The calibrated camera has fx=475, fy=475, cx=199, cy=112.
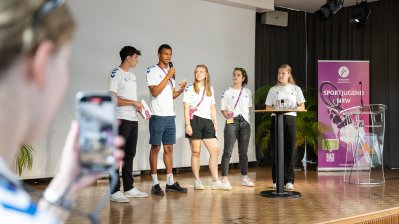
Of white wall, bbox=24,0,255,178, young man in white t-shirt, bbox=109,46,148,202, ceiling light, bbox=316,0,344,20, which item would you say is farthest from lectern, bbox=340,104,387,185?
young man in white t-shirt, bbox=109,46,148,202

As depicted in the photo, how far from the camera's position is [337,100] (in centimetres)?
713

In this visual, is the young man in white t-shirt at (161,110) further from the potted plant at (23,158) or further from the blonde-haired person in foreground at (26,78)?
the blonde-haired person in foreground at (26,78)

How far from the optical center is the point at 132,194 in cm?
442

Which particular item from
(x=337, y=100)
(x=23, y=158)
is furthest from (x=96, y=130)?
(x=337, y=100)

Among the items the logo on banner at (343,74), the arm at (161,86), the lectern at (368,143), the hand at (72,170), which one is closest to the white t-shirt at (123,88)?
the arm at (161,86)

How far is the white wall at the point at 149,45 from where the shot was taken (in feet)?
19.4

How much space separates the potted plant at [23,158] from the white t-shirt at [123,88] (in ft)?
5.05

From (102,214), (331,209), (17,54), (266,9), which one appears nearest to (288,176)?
(331,209)

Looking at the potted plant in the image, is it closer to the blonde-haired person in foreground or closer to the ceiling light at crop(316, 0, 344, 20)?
the ceiling light at crop(316, 0, 344, 20)

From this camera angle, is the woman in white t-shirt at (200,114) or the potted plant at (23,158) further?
the potted plant at (23,158)

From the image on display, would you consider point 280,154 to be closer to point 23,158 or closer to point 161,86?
point 161,86

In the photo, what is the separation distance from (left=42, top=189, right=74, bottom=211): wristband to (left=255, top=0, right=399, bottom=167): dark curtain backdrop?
7.72 m

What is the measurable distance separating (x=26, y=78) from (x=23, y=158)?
5.01 m

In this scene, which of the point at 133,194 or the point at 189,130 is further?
the point at 189,130
